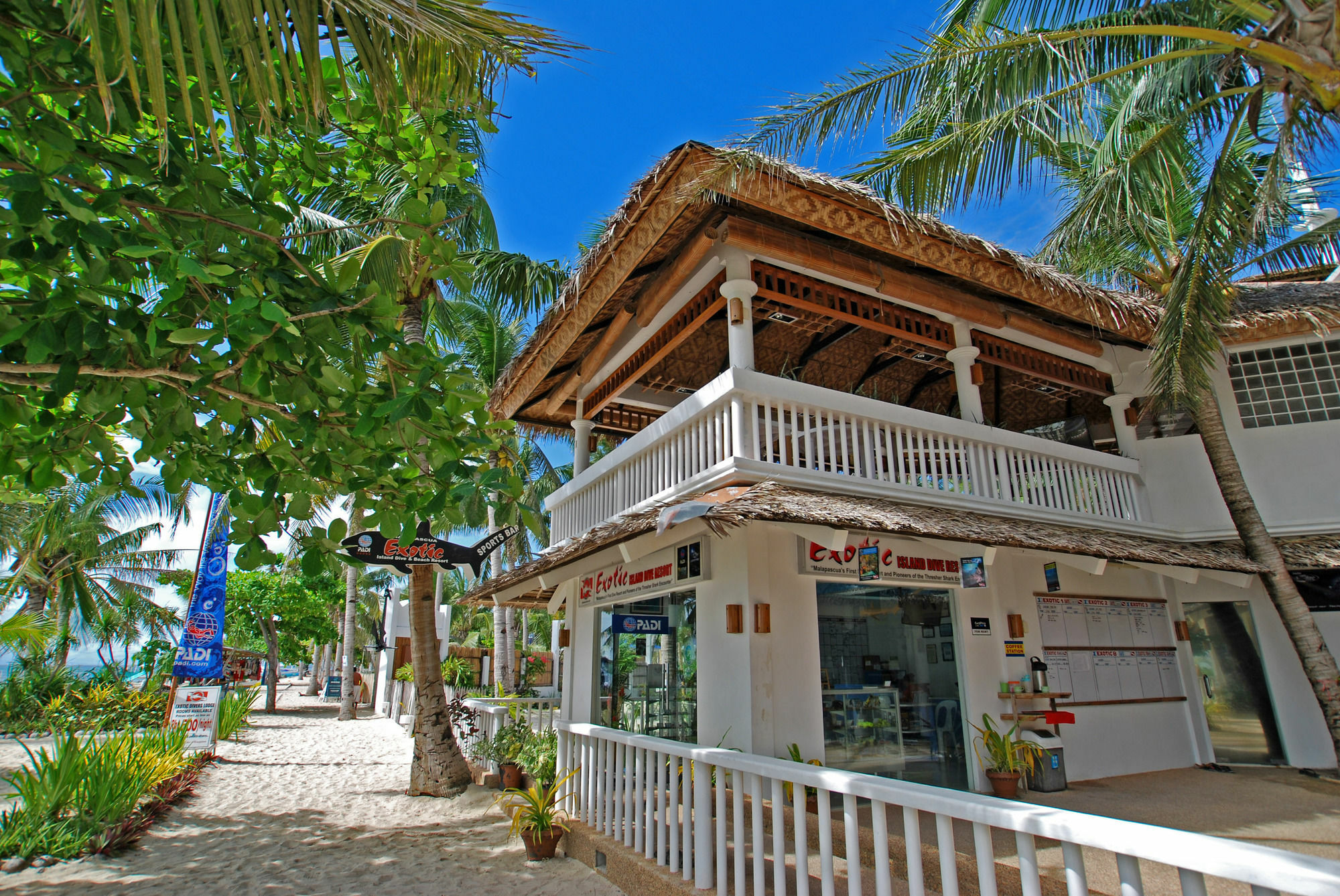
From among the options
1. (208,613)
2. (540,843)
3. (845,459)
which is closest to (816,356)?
(845,459)

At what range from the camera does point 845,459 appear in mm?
6809

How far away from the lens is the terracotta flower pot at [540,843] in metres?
6.05

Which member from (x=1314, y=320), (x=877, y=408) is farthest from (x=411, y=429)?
(x=1314, y=320)

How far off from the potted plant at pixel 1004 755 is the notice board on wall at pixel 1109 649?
1142mm

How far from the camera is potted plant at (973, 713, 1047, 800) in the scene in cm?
Answer: 682

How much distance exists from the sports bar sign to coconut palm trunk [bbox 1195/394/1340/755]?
395cm

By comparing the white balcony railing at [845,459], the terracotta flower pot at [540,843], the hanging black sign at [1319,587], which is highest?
the white balcony railing at [845,459]

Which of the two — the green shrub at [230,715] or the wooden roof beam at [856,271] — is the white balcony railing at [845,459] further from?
the green shrub at [230,715]

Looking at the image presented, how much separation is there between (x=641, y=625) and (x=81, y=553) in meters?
20.9

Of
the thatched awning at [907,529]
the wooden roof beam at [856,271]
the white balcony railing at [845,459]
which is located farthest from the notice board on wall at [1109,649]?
the wooden roof beam at [856,271]

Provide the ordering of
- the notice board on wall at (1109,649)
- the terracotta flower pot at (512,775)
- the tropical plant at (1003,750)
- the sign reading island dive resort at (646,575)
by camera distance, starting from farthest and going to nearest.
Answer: the terracotta flower pot at (512,775) → the notice board on wall at (1109,649) → the tropical plant at (1003,750) → the sign reading island dive resort at (646,575)

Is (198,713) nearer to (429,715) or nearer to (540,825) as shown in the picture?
(429,715)

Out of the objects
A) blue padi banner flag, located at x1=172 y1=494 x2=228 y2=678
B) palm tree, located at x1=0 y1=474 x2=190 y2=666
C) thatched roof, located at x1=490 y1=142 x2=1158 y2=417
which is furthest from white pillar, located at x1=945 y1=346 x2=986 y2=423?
palm tree, located at x1=0 y1=474 x2=190 y2=666

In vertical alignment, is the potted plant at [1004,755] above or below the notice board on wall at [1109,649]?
below
